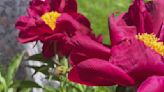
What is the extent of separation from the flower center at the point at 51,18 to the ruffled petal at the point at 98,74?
67 cm

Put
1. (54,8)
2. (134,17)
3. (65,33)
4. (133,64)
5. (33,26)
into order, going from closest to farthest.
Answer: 1. (133,64)
2. (134,17)
3. (65,33)
4. (33,26)
5. (54,8)

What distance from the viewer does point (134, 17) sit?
1.19 m

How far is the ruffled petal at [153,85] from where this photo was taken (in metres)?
0.98

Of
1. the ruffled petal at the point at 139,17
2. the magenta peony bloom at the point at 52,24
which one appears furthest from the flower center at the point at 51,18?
the ruffled petal at the point at 139,17

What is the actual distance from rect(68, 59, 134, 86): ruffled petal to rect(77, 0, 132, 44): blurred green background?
3.43 m

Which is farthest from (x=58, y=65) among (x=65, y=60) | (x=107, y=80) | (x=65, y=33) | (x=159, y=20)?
(x=107, y=80)

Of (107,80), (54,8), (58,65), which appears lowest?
(58,65)

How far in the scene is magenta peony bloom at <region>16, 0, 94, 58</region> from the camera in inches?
63.3

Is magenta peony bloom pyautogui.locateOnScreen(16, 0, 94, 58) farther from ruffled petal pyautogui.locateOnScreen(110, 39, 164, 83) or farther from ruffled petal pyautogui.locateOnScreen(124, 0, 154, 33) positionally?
ruffled petal pyautogui.locateOnScreen(110, 39, 164, 83)

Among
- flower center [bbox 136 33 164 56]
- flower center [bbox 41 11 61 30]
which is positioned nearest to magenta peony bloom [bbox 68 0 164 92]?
flower center [bbox 136 33 164 56]

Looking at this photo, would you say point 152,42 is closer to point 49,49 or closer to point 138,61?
point 138,61

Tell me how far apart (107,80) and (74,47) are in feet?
0.36

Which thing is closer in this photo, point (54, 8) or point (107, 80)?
point (107, 80)

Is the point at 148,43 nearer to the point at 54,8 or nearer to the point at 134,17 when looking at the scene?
the point at 134,17
